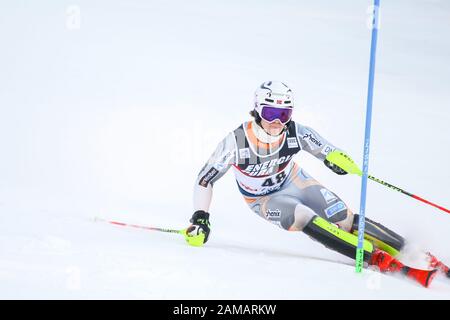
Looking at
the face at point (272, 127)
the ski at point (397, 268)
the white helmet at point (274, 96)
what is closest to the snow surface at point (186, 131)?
the ski at point (397, 268)

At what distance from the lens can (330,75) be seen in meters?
9.85

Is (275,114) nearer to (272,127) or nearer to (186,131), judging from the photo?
(272,127)

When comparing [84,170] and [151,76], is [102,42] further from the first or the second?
[84,170]

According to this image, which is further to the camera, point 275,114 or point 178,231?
point 178,231

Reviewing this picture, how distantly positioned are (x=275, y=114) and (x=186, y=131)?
355cm

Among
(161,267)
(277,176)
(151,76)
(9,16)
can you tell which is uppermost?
(9,16)

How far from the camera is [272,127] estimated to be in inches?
169

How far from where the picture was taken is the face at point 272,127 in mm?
4289

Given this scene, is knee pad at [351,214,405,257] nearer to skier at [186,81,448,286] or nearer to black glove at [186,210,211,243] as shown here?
skier at [186,81,448,286]

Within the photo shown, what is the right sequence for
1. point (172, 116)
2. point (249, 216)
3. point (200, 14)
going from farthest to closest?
point (200, 14), point (172, 116), point (249, 216)

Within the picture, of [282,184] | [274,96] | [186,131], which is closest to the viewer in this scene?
[274,96]

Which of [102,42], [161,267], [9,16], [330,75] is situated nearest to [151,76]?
[102,42]

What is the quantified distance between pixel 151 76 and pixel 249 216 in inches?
186

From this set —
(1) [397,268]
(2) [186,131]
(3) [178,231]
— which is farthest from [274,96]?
(2) [186,131]
